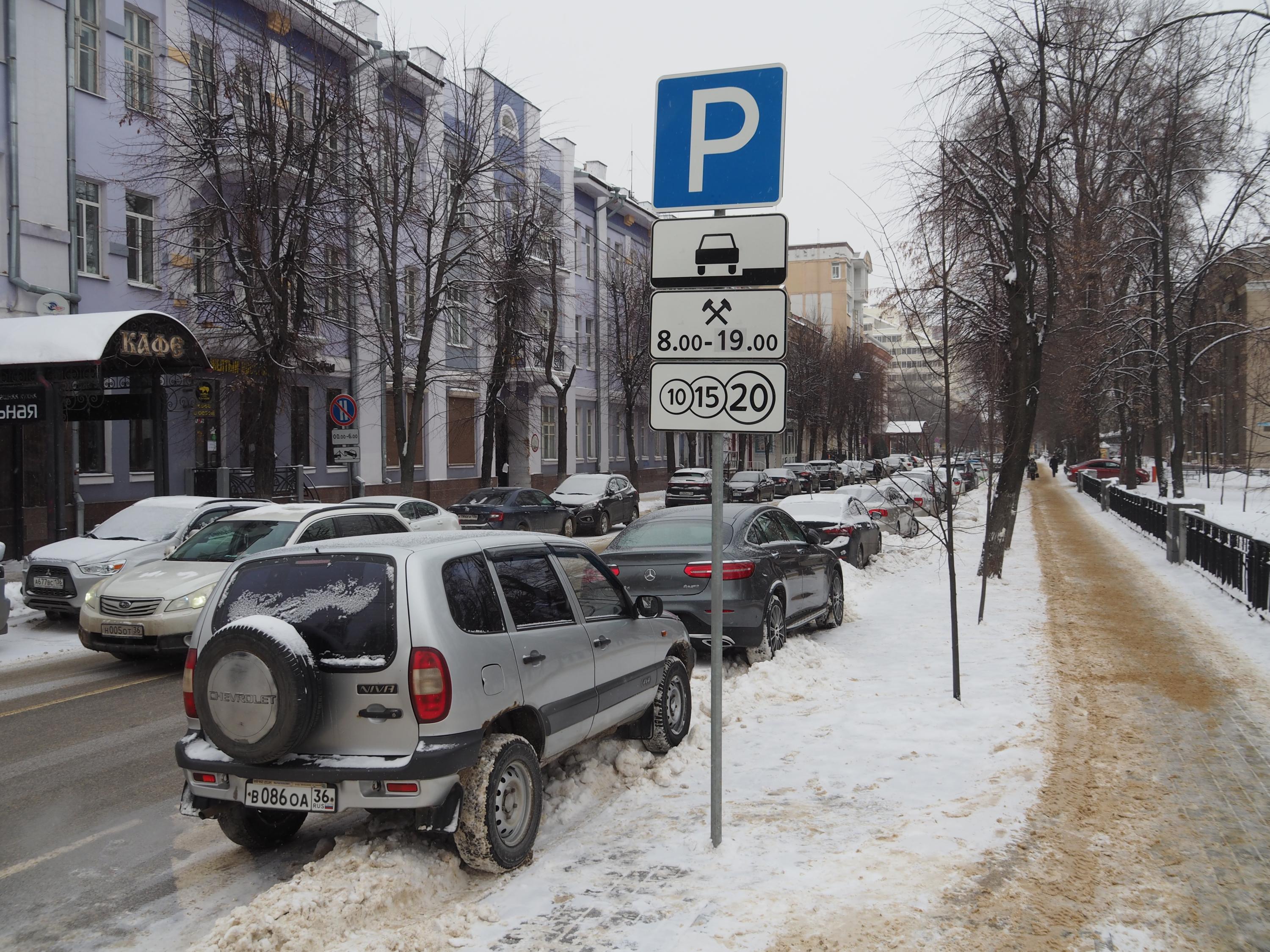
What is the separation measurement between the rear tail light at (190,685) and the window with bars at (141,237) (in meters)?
19.1

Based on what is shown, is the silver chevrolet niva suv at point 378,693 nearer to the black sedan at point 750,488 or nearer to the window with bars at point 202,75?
the window with bars at point 202,75

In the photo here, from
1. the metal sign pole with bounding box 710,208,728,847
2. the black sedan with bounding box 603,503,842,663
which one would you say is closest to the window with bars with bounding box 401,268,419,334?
the black sedan with bounding box 603,503,842,663

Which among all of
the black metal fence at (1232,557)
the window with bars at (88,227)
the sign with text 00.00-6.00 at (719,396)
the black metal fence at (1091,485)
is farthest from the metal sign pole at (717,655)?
the black metal fence at (1091,485)

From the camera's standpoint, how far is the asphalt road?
171 inches

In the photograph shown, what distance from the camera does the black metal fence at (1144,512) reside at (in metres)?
22.2

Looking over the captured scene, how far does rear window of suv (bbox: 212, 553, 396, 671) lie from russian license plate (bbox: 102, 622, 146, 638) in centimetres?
611

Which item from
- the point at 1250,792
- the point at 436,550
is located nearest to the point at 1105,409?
the point at 1250,792

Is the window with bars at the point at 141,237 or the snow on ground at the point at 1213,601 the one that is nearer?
the snow on ground at the point at 1213,601

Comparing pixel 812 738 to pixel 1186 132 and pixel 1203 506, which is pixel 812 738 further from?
pixel 1186 132

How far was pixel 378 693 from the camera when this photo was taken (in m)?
4.36

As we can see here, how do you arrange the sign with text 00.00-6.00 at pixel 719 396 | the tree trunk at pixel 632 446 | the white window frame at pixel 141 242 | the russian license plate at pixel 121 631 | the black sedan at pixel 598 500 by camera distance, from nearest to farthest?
the sign with text 00.00-6.00 at pixel 719 396, the russian license plate at pixel 121 631, the white window frame at pixel 141 242, the black sedan at pixel 598 500, the tree trunk at pixel 632 446

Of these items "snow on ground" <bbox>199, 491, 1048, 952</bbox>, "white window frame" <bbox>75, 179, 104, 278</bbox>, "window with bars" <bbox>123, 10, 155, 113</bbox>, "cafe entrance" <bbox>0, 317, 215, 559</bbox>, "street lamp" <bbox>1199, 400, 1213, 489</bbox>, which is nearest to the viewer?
"snow on ground" <bbox>199, 491, 1048, 952</bbox>

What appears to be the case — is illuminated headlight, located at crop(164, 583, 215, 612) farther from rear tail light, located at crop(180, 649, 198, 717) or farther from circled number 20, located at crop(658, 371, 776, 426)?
circled number 20, located at crop(658, 371, 776, 426)

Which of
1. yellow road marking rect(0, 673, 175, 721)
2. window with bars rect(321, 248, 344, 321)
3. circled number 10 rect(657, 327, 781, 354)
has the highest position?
window with bars rect(321, 248, 344, 321)
